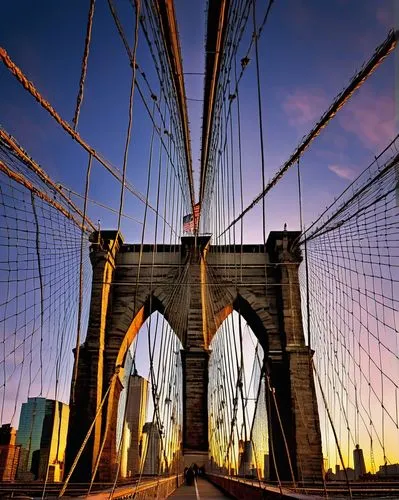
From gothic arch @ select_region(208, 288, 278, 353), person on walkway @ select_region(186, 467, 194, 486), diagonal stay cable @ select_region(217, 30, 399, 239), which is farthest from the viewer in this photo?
gothic arch @ select_region(208, 288, 278, 353)

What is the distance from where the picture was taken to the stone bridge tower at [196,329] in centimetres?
1435

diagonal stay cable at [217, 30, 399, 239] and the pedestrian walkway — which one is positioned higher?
diagonal stay cable at [217, 30, 399, 239]

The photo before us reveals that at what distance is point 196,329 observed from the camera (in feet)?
53.2

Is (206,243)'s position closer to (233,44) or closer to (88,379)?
(88,379)

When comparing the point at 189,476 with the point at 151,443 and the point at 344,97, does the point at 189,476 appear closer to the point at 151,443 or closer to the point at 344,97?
the point at 151,443

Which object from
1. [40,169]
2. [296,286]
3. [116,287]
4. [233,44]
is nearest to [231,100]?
[233,44]

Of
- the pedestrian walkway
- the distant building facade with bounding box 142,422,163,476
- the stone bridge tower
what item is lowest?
the pedestrian walkway

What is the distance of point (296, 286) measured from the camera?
1659cm

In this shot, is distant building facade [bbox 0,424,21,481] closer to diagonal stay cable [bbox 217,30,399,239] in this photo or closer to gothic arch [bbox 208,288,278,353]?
gothic arch [bbox 208,288,278,353]

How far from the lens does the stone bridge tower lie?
14.4m

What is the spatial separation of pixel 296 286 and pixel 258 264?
1.95 meters

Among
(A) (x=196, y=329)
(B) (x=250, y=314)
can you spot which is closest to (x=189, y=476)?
(A) (x=196, y=329)

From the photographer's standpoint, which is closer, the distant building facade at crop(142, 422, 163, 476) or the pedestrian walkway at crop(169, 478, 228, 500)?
the distant building facade at crop(142, 422, 163, 476)

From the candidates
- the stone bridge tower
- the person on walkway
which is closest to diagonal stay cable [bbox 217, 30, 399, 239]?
the stone bridge tower
